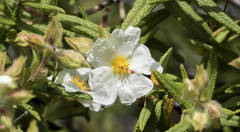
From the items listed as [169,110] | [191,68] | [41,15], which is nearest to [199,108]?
[169,110]

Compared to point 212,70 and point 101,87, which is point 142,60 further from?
point 212,70

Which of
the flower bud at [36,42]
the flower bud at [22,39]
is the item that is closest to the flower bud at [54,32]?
the flower bud at [36,42]

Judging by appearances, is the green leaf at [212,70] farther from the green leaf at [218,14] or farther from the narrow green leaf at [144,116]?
the narrow green leaf at [144,116]

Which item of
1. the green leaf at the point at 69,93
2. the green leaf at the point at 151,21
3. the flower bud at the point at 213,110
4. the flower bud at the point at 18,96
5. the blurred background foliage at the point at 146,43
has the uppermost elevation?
the flower bud at the point at 18,96

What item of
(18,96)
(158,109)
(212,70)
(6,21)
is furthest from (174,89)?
(6,21)

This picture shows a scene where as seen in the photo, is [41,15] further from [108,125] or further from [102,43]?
[108,125]

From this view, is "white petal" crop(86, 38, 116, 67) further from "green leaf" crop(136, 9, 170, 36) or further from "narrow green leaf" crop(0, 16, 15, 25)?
"narrow green leaf" crop(0, 16, 15, 25)
